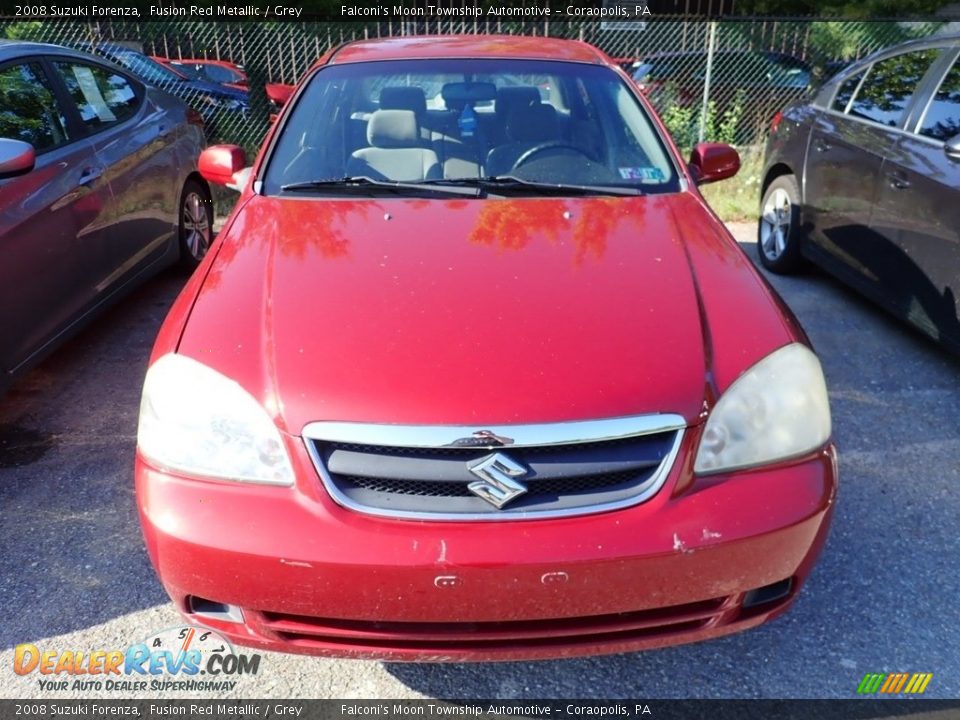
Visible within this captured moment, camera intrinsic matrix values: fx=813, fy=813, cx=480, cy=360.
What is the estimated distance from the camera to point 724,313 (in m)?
2.22

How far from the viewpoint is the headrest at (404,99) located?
3318 millimetres

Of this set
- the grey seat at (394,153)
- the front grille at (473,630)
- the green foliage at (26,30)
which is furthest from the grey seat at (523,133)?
the green foliage at (26,30)

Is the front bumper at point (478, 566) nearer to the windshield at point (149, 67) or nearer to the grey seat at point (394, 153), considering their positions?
the grey seat at point (394, 153)

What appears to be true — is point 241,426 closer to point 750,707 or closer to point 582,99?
point 750,707

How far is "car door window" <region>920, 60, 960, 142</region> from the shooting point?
4008 millimetres

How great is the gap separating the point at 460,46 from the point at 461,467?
8.12 ft

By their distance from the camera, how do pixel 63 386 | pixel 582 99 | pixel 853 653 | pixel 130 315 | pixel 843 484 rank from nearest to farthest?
1. pixel 853 653
2. pixel 843 484
3. pixel 582 99
4. pixel 63 386
5. pixel 130 315

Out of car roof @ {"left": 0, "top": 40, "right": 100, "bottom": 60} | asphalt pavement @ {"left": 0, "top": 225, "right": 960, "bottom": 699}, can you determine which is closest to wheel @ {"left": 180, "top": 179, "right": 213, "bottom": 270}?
→ car roof @ {"left": 0, "top": 40, "right": 100, "bottom": 60}

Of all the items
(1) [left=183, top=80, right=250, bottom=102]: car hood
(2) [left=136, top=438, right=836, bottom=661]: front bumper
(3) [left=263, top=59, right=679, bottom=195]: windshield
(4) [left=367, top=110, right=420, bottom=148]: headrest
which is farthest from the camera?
(1) [left=183, top=80, right=250, bottom=102]: car hood

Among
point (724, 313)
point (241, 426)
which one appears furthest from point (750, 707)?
point (241, 426)

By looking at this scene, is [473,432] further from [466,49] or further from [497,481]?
[466,49]

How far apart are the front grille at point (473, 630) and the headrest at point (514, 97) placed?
2110mm

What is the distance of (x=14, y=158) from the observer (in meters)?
3.28

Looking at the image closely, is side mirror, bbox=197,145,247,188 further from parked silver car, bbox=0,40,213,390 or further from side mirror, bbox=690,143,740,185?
side mirror, bbox=690,143,740,185
